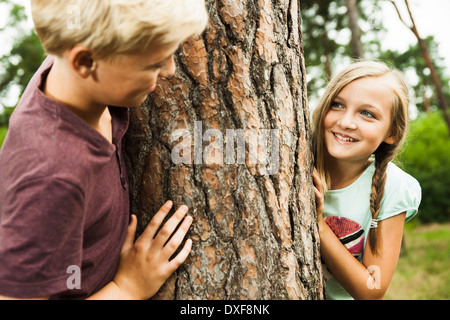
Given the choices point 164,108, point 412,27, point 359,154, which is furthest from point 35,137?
point 412,27

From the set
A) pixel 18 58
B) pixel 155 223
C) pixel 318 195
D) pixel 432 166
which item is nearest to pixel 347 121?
pixel 318 195

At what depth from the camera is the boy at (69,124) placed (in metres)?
1.09

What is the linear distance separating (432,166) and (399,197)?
17675 mm

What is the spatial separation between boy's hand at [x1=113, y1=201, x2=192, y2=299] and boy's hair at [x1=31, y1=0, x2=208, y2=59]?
64cm

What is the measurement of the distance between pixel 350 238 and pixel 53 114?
158 cm

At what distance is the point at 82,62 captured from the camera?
118cm

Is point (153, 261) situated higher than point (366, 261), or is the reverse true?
point (366, 261)

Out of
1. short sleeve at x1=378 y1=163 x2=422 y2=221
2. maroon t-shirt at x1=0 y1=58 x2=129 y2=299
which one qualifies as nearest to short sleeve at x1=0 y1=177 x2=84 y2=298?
maroon t-shirt at x1=0 y1=58 x2=129 y2=299

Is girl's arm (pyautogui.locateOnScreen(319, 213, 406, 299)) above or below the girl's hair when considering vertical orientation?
below

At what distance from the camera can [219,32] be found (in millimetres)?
1497

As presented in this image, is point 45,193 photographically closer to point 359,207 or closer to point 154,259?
point 154,259

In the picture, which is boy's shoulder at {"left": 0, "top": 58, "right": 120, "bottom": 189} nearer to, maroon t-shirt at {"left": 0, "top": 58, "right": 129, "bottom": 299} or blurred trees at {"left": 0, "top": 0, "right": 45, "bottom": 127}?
maroon t-shirt at {"left": 0, "top": 58, "right": 129, "bottom": 299}

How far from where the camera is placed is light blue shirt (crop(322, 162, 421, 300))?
6.79 ft

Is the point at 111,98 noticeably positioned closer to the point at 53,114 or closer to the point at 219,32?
the point at 53,114
